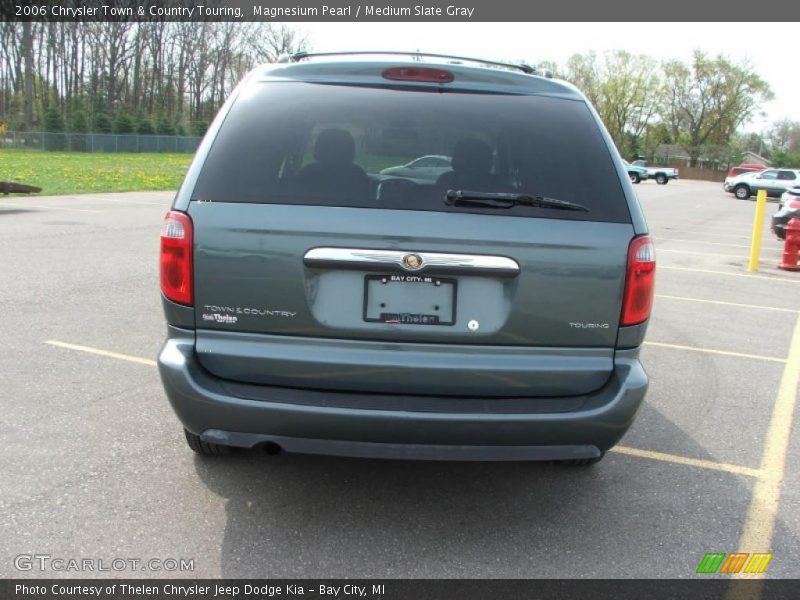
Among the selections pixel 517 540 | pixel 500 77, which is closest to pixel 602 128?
pixel 500 77

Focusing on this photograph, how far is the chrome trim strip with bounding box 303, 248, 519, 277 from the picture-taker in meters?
2.82

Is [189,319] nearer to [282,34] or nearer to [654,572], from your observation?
[654,572]

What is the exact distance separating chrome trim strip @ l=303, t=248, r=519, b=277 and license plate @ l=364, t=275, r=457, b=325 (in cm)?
6

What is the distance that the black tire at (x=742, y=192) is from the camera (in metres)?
42.8

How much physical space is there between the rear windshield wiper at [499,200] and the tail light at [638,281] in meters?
0.31

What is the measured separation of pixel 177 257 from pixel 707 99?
99248mm

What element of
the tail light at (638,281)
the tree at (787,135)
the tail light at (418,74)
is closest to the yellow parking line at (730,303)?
the tail light at (638,281)

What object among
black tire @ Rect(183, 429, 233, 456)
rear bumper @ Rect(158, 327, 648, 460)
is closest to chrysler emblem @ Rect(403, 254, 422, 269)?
rear bumper @ Rect(158, 327, 648, 460)

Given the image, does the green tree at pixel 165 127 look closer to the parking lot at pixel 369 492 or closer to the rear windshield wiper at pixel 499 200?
the parking lot at pixel 369 492

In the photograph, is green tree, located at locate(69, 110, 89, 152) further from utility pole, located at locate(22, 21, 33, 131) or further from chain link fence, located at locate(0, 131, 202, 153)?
utility pole, located at locate(22, 21, 33, 131)

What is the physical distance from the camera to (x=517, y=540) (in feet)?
10.5

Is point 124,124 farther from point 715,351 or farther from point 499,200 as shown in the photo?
point 499,200

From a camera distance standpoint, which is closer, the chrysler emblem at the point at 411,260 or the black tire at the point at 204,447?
the chrysler emblem at the point at 411,260
